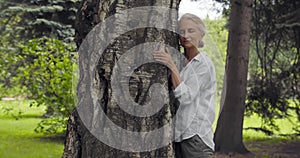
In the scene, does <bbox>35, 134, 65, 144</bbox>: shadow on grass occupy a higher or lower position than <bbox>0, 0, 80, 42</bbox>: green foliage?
lower

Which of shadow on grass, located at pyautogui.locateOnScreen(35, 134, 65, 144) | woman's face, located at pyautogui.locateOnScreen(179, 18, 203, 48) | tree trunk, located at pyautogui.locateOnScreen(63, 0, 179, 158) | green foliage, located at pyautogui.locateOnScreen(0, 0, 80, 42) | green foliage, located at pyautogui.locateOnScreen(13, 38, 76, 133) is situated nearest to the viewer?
tree trunk, located at pyautogui.locateOnScreen(63, 0, 179, 158)

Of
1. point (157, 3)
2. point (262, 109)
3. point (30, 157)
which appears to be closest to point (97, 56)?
point (157, 3)

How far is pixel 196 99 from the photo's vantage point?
3098mm

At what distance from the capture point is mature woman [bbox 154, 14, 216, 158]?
3064 mm

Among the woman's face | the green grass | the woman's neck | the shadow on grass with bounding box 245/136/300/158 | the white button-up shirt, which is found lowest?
the green grass

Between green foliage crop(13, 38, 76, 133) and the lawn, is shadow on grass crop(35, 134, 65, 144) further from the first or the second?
green foliage crop(13, 38, 76, 133)

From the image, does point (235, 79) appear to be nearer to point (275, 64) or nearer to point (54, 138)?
point (275, 64)

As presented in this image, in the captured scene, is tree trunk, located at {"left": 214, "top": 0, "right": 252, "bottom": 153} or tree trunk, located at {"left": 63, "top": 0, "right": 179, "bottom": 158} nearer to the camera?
tree trunk, located at {"left": 63, "top": 0, "right": 179, "bottom": 158}

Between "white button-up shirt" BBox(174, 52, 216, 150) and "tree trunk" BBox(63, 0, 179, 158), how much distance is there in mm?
113

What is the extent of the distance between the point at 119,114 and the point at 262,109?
8378 mm

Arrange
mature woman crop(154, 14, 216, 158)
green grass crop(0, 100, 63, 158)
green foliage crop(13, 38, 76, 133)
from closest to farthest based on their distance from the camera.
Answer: mature woman crop(154, 14, 216, 158), green grass crop(0, 100, 63, 158), green foliage crop(13, 38, 76, 133)

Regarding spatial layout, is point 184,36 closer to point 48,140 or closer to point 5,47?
point 48,140

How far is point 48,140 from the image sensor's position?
1147cm

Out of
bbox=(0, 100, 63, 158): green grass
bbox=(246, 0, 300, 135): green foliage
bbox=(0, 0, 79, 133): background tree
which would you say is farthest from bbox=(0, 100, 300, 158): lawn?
bbox=(246, 0, 300, 135): green foliage
